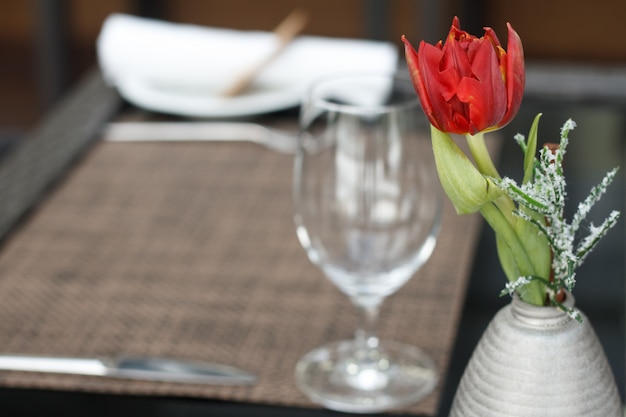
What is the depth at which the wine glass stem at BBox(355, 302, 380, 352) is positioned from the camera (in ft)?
2.27

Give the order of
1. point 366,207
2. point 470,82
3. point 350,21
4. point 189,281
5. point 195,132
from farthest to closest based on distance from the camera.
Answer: point 350,21, point 195,132, point 189,281, point 366,207, point 470,82

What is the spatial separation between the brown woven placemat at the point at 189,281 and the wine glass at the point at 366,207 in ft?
0.12

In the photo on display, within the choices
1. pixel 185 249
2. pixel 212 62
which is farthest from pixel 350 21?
pixel 185 249

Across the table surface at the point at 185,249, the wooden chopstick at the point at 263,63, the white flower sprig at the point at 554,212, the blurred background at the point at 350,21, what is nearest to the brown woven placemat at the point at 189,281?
the table surface at the point at 185,249

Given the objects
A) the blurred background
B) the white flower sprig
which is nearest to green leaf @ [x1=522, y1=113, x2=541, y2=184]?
the white flower sprig

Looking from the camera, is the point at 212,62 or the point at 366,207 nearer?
the point at 366,207

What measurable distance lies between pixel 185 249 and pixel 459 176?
45cm

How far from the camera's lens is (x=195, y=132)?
1084 millimetres

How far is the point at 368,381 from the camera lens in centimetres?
68

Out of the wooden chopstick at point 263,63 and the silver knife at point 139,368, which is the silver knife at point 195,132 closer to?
the wooden chopstick at point 263,63

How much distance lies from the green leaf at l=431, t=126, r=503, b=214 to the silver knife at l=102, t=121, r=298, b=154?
23.8 inches

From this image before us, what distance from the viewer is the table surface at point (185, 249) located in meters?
0.67

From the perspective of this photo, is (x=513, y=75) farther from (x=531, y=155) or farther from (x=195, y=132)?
(x=195, y=132)

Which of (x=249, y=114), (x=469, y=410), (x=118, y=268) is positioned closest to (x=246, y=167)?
(x=249, y=114)
